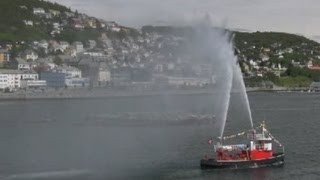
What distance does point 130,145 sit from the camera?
38.8 m

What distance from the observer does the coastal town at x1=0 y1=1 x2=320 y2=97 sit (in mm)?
112812

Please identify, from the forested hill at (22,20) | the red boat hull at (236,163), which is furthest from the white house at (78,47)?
the red boat hull at (236,163)

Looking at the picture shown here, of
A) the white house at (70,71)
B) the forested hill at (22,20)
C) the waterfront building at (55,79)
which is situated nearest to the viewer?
the waterfront building at (55,79)

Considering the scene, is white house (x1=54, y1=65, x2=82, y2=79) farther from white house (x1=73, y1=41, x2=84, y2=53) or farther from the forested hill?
white house (x1=73, y1=41, x2=84, y2=53)

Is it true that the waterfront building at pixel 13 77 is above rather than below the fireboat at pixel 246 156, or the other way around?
above

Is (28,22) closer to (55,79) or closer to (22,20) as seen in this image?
(22,20)

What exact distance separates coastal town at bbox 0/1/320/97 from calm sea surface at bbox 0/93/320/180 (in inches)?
1416

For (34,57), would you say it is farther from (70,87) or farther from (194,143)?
(194,143)

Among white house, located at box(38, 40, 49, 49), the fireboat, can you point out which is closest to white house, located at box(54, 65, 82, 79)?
white house, located at box(38, 40, 49, 49)

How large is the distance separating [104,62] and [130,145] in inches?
3834

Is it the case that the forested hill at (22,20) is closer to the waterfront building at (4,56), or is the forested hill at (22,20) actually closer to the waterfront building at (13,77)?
the waterfront building at (4,56)

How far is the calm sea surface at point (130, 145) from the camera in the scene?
29.2 meters

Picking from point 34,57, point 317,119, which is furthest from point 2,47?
point 317,119

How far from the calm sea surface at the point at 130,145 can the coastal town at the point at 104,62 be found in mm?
35963
